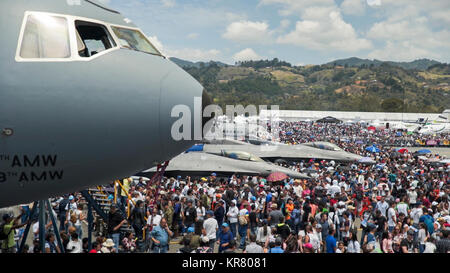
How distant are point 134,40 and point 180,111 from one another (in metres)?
1.42

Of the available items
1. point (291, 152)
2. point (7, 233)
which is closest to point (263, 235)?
point (7, 233)

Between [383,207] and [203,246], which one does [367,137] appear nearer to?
[383,207]

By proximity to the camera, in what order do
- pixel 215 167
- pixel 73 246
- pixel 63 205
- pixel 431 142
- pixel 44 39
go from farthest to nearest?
pixel 431 142 → pixel 215 167 → pixel 63 205 → pixel 73 246 → pixel 44 39

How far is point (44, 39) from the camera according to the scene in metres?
5.81

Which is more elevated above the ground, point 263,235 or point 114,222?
point 114,222

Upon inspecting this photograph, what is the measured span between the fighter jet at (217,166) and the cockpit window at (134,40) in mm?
21677

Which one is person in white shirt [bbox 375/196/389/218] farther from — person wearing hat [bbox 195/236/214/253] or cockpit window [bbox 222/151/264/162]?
cockpit window [bbox 222/151/264/162]

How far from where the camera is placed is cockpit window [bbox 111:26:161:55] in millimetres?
6367

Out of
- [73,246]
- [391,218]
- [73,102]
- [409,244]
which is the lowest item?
[391,218]

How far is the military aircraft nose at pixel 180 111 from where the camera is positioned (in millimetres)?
6004

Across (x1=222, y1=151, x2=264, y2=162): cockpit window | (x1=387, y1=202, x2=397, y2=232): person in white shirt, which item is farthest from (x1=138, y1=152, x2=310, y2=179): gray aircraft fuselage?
(x1=387, y1=202, x2=397, y2=232): person in white shirt

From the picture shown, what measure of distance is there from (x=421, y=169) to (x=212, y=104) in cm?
3018

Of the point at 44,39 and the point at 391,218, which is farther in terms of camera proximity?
the point at 391,218
